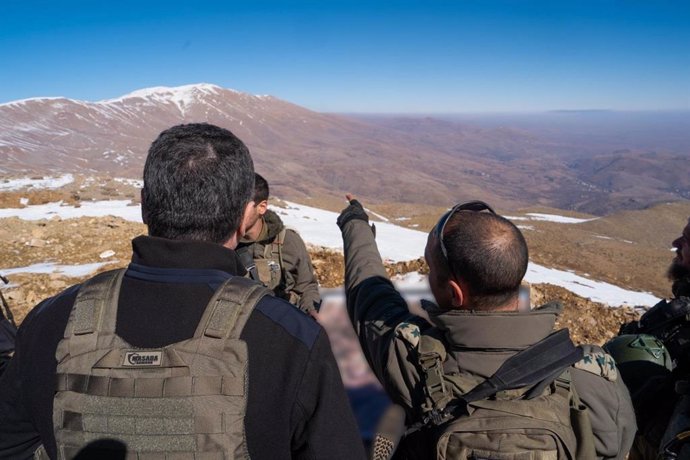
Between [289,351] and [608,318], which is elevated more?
[289,351]

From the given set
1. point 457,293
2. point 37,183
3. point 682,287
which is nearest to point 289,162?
point 37,183

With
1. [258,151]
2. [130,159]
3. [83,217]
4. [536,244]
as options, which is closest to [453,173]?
[258,151]

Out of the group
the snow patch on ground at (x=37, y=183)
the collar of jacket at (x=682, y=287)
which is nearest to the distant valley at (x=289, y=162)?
the snow patch on ground at (x=37, y=183)

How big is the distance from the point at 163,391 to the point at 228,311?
269mm

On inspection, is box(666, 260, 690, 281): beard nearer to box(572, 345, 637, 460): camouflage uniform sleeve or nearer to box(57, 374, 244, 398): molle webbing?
box(572, 345, 637, 460): camouflage uniform sleeve

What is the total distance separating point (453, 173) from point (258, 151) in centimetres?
8650

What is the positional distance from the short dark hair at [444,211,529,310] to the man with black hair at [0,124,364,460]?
0.66 metres

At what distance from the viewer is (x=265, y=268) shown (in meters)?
4.10

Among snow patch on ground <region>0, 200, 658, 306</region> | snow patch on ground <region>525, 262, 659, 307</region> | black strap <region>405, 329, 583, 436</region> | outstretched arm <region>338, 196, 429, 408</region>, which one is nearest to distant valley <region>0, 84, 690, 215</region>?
snow patch on ground <region>0, 200, 658, 306</region>

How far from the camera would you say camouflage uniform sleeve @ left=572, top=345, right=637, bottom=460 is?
61.7 inches

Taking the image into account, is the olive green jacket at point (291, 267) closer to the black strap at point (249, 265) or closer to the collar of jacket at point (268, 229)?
the collar of jacket at point (268, 229)

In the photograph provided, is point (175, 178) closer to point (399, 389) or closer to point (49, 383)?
point (49, 383)

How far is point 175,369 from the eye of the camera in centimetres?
115

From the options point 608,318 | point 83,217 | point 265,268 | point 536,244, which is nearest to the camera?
point 265,268
